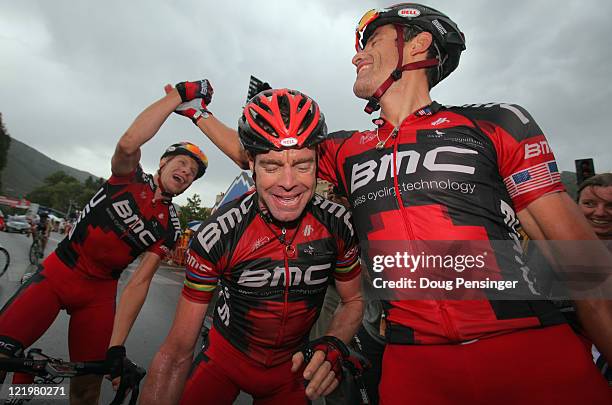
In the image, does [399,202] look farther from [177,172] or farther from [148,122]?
[177,172]

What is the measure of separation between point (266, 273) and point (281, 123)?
1071 mm

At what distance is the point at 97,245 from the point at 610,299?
4335 mm

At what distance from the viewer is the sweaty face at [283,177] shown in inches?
85.0

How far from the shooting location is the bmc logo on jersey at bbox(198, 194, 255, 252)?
2.27 metres

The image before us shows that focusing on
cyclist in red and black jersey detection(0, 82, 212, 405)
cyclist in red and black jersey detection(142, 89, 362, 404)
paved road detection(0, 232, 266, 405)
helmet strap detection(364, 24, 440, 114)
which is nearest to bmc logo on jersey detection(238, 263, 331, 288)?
cyclist in red and black jersey detection(142, 89, 362, 404)

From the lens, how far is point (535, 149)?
1.54 meters

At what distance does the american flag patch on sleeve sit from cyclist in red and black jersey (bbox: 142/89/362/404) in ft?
3.93

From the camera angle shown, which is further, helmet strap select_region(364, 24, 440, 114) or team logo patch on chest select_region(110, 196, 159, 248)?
team logo patch on chest select_region(110, 196, 159, 248)

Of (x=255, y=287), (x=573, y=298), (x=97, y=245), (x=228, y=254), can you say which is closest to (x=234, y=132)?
(x=228, y=254)

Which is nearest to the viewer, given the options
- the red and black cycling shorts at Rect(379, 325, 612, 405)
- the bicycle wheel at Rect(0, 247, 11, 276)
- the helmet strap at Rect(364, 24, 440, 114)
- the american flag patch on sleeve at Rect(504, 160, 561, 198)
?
the red and black cycling shorts at Rect(379, 325, 612, 405)

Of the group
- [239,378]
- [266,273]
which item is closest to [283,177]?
[266,273]

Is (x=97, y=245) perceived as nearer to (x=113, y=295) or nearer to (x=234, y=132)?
(x=113, y=295)

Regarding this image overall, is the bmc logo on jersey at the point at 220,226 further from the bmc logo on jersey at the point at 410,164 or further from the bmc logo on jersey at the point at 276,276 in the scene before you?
the bmc logo on jersey at the point at 410,164

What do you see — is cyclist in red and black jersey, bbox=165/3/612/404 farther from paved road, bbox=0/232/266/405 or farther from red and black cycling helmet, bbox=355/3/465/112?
paved road, bbox=0/232/266/405
